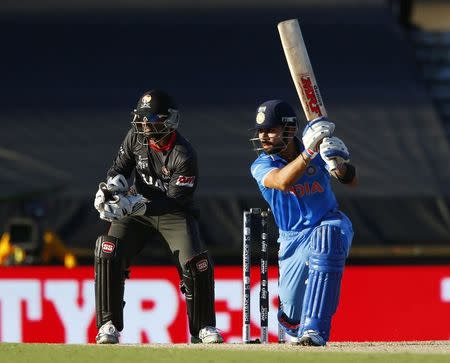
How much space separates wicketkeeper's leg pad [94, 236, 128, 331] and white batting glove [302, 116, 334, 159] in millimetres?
1416

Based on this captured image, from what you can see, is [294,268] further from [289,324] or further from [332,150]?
[332,150]

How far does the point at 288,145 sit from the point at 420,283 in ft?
9.22

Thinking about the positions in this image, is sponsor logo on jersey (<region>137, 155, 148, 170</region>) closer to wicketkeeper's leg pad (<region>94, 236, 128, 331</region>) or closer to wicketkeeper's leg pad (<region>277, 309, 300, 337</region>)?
wicketkeeper's leg pad (<region>94, 236, 128, 331</region>)

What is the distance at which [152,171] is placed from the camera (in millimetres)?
7375

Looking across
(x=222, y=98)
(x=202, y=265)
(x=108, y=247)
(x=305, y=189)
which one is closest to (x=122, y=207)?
(x=108, y=247)

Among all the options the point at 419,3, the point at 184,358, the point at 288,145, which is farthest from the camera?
the point at 419,3

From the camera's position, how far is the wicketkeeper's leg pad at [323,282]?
261 inches

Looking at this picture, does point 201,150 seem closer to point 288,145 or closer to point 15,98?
point 15,98

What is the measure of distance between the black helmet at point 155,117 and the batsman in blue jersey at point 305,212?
20.5 inches

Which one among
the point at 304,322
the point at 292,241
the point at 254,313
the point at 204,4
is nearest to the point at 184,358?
the point at 304,322

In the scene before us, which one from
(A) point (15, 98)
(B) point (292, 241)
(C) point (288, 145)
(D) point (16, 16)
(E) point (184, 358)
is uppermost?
(D) point (16, 16)

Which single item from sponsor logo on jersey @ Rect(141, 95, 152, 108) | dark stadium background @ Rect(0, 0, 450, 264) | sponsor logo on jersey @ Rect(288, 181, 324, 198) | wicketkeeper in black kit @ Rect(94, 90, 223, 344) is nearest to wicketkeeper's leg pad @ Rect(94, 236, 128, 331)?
wicketkeeper in black kit @ Rect(94, 90, 223, 344)

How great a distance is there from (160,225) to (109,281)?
1.42 feet

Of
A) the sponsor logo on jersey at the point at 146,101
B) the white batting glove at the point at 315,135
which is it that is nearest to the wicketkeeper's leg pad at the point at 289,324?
the white batting glove at the point at 315,135
